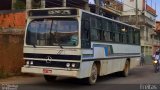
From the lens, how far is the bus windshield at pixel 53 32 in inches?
560

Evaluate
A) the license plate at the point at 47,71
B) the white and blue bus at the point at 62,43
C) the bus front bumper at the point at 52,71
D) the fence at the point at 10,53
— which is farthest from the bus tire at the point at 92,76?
the fence at the point at 10,53

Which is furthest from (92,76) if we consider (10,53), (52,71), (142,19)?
(142,19)

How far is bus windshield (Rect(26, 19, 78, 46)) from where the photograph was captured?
1423 cm

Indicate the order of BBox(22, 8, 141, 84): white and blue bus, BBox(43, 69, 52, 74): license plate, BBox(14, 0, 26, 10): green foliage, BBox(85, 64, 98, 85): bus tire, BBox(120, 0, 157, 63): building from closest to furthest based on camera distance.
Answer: BBox(22, 8, 141, 84): white and blue bus
BBox(43, 69, 52, 74): license plate
BBox(85, 64, 98, 85): bus tire
BBox(14, 0, 26, 10): green foliage
BBox(120, 0, 157, 63): building

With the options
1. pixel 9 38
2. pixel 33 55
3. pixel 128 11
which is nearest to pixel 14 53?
pixel 9 38

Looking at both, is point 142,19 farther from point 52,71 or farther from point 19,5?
point 52,71

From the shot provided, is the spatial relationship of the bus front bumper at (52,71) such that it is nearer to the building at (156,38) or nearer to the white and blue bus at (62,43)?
the white and blue bus at (62,43)

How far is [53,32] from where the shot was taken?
1445 cm

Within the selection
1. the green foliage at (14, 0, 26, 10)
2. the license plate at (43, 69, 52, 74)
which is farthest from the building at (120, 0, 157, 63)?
the license plate at (43, 69, 52, 74)

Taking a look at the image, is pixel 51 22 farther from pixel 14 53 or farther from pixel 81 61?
pixel 14 53

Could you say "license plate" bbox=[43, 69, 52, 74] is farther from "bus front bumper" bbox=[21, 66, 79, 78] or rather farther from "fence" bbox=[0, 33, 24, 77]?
"fence" bbox=[0, 33, 24, 77]

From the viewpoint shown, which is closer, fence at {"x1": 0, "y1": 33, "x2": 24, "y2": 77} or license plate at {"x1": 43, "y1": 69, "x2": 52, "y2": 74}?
license plate at {"x1": 43, "y1": 69, "x2": 52, "y2": 74}

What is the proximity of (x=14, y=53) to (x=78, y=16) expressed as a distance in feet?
18.7

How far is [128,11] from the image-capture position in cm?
6412
